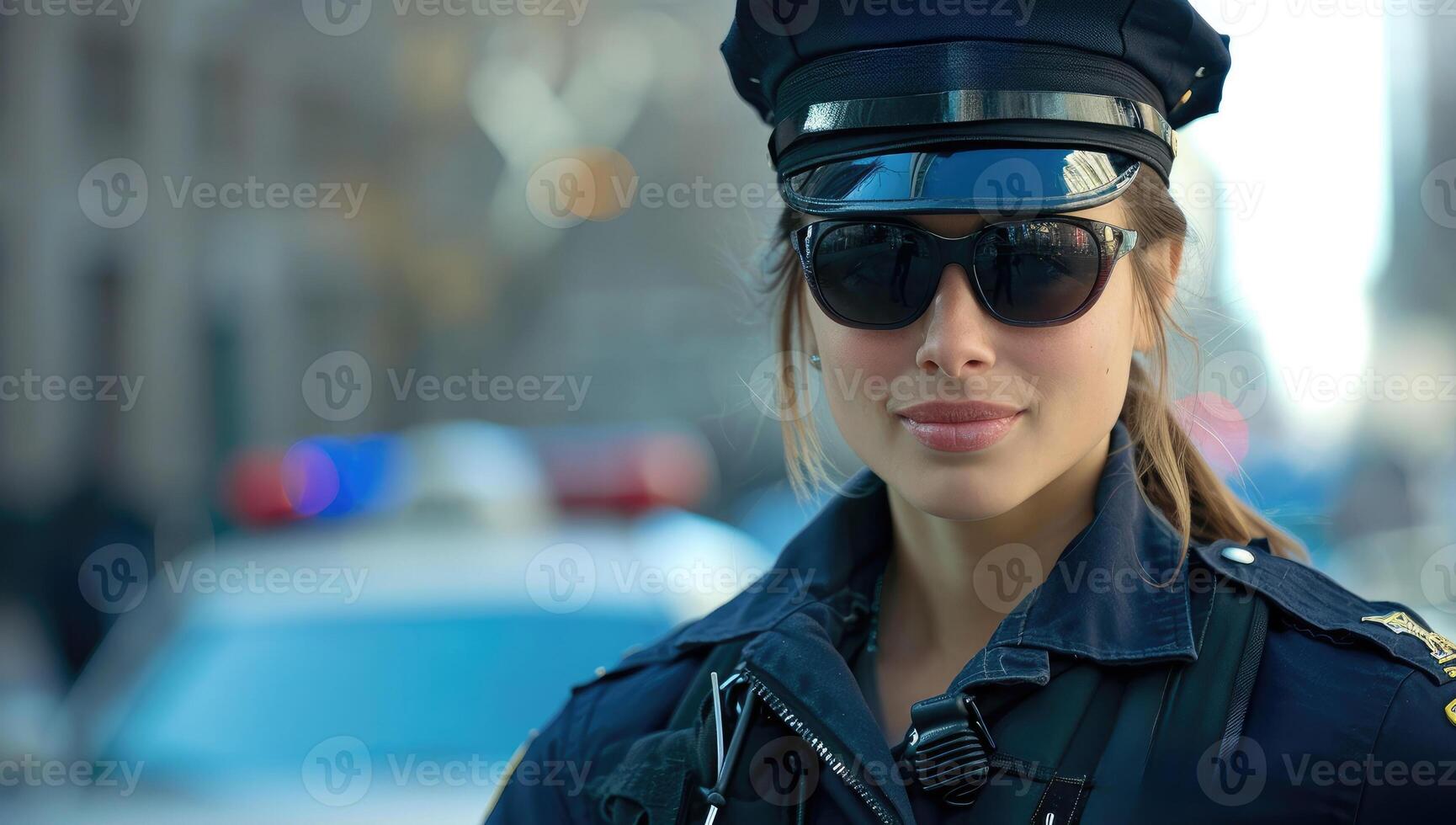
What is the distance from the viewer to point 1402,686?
1.37 meters

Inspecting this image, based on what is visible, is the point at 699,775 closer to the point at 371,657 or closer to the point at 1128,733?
the point at 1128,733

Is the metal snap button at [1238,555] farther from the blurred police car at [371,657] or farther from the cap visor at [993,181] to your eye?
the blurred police car at [371,657]

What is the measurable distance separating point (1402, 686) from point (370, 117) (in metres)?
20.5

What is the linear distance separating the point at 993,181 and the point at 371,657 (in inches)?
120

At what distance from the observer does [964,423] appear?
1521 millimetres

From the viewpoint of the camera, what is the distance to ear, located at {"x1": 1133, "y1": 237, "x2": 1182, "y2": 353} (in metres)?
1.66

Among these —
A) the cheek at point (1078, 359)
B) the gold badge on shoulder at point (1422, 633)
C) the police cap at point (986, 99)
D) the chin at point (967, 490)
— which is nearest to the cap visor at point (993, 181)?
the police cap at point (986, 99)

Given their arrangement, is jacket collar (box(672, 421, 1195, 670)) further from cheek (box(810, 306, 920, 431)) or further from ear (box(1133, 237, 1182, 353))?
cheek (box(810, 306, 920, 431))

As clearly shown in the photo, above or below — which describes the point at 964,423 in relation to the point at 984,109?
below

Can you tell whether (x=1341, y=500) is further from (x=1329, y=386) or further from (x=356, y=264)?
(x=356, y=264)

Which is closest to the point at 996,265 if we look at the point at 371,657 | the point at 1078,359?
the point at 1078,359

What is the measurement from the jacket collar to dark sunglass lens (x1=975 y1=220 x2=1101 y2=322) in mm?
277

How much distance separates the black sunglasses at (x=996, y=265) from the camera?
1.51 m

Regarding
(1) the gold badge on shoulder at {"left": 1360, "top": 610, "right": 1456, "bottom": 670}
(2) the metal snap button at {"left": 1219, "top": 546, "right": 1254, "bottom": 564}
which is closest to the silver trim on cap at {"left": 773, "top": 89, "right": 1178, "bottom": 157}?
(2) the metal snap button at {"left": 1219, "top": 546, "right": 1254, "bottom": 564}
